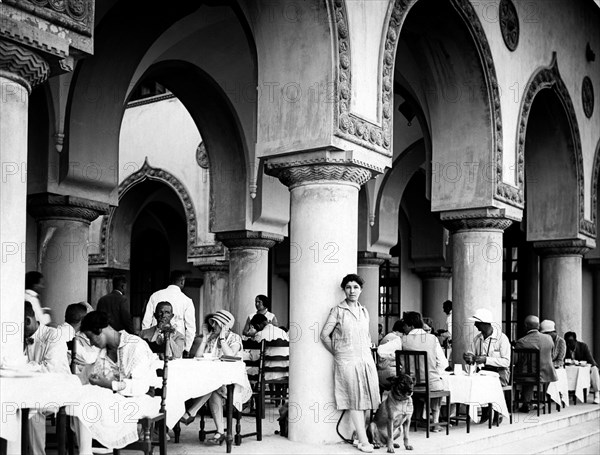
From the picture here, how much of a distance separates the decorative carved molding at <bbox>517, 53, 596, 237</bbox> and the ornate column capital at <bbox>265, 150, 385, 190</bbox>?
4.04 meters

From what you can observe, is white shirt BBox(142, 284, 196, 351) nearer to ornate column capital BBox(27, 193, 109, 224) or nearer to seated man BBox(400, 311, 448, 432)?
ornate column capital BBox(27, 193, 109, 224)

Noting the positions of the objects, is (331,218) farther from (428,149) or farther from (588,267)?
(588,267)

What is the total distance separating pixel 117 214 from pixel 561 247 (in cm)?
978

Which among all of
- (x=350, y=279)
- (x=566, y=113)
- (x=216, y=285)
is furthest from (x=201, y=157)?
(x=350, y=279)

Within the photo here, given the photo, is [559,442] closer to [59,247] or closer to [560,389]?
[560,389]

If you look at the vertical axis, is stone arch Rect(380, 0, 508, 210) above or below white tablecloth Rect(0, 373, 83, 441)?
above

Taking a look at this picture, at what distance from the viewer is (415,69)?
1197 centimetres

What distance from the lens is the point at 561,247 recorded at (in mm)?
13180

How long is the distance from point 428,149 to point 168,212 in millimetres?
12156

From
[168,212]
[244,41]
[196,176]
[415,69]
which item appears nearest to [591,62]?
[415,69]

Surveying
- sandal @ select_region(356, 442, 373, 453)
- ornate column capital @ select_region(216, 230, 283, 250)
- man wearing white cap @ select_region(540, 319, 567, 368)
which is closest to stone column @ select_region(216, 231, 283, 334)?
ornate column capital @ select_region(216, 230, 283, 250)

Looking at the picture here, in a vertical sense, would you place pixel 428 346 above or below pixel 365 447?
above

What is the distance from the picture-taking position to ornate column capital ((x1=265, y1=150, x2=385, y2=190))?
7.34 meters

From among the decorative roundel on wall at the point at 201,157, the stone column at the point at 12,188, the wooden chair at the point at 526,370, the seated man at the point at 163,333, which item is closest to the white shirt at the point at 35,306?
the seated man at the point at 163,333
